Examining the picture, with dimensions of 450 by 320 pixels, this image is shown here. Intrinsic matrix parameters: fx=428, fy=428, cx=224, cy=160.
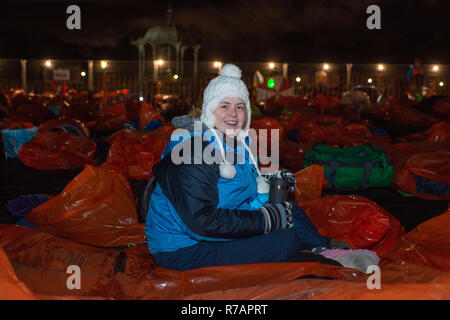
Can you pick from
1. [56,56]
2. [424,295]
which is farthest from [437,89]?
[56,56]

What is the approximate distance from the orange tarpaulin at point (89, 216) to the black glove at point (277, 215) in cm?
163

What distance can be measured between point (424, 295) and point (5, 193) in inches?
194

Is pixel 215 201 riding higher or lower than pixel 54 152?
higher

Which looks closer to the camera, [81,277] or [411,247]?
[81,277]

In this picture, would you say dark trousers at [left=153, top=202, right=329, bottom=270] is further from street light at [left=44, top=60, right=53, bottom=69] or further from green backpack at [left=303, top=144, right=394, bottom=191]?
street light at [left=44, top=60, right=53, bottom=69]

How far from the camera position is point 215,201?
2.04m

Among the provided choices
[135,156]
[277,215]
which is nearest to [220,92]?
[277,215]

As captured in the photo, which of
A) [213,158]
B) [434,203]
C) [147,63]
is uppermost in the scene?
[147,63]

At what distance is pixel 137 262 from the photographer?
A: 2338 mm

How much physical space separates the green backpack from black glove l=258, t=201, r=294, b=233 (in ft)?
10.2

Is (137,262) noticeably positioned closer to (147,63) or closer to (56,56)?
(147,63)

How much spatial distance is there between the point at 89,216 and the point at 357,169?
10.5 ft

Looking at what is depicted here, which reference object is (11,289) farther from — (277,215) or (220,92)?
(220,92)

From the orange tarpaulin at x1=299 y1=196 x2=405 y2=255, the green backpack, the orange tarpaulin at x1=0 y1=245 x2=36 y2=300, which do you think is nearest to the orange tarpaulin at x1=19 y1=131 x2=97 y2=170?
the green backpack
